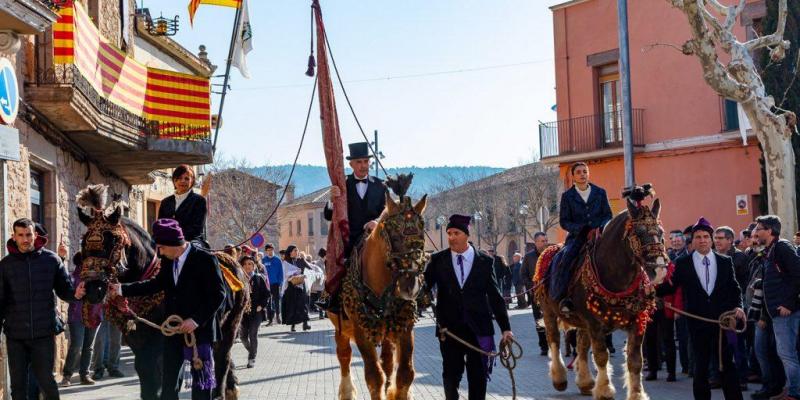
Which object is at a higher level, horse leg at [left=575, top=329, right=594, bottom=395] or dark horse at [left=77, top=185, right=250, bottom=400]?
dark horse at [left=77, top=185, right=250, bottom=400]

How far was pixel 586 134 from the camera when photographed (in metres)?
32.2

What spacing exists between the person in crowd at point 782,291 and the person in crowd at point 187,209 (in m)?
5.84

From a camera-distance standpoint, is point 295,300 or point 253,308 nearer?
point 253,308

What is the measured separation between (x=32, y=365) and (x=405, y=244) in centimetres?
407

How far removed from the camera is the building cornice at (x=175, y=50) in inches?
1115

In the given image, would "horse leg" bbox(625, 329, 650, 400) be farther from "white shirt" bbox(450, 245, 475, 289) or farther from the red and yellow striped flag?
the red and yellow striped flag

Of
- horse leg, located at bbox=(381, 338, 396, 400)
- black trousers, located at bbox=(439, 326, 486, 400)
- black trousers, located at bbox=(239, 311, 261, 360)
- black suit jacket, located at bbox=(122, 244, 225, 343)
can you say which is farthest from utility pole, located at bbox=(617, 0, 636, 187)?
black suit jacket, located at bbox=(122, 244, 225, 343)

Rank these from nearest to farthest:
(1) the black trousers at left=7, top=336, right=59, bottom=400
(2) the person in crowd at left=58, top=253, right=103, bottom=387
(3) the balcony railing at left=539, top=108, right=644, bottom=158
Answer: (1) the black trousers at left=7, top=336, right=59, bottom=400, (2) the person in crowd at left=58, top=253, right=103, bottom=387, (3) the balcony railing at left=539, top=108, right=644, bottom=158

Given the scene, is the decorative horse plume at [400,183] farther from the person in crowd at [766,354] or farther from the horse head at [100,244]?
the person in crowd at [766,354]

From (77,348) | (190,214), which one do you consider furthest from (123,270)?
(77,348)

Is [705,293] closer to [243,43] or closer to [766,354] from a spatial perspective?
[766,354]

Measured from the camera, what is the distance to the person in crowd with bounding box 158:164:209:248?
1045 centimetres

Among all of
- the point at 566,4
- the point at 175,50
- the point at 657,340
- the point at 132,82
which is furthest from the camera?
the point at 566,4

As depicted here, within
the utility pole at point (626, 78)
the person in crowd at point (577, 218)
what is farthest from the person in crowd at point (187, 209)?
the utility pole at point (626, 78)
